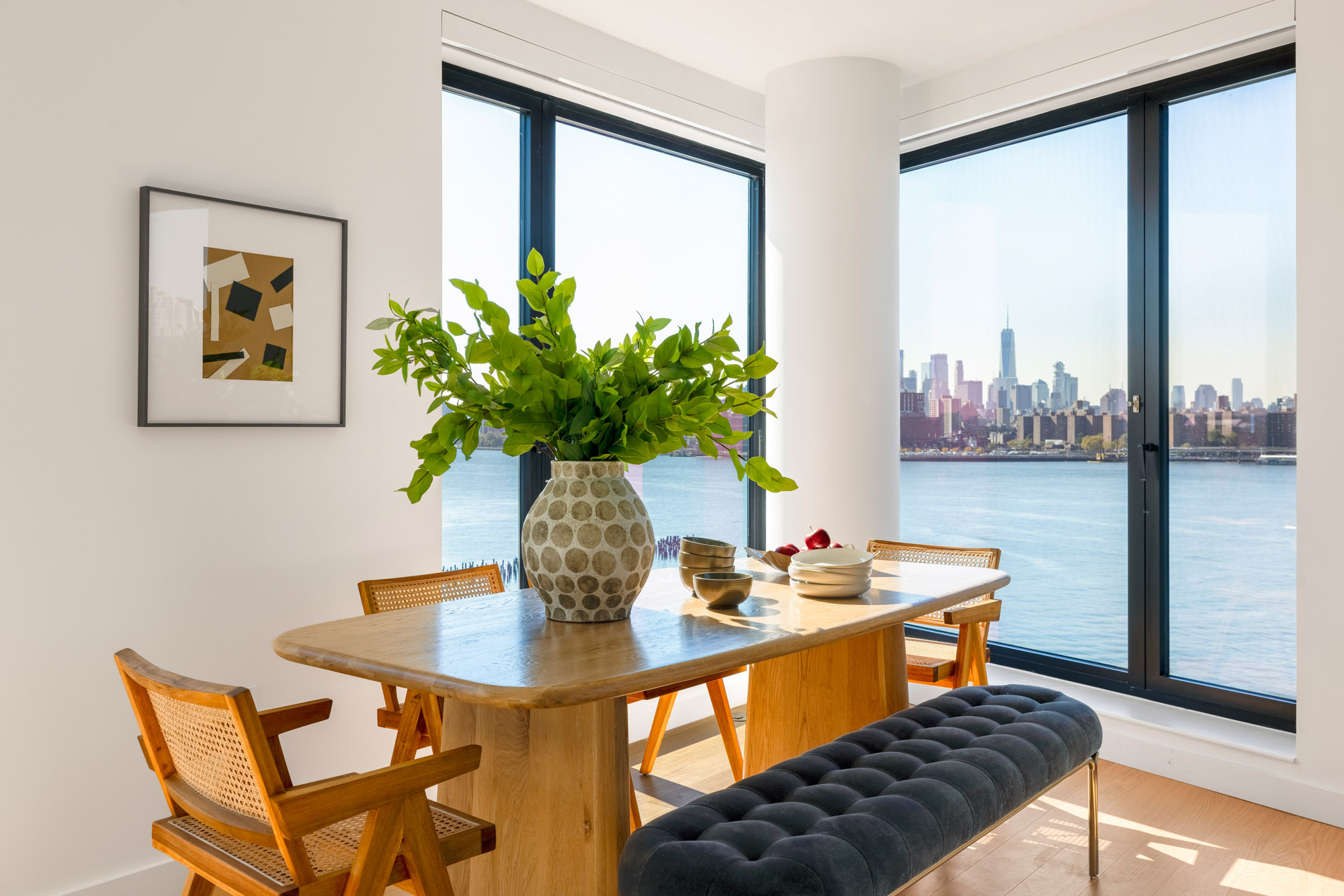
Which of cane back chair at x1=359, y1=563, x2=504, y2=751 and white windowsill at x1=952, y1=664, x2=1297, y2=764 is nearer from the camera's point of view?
cane back chair at x1=359, y1=563, x2=504, y2=751

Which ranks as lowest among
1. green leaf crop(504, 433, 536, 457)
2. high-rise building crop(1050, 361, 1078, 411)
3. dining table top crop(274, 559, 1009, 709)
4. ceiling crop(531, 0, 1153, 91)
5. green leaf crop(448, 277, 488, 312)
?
dining table top crop(274, 559, 1009, 709)

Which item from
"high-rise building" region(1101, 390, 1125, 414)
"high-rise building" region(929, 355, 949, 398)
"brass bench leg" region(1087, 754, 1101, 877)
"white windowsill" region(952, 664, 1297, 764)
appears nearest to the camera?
"brass bench leg" region(1087, 754, 1101, 877)

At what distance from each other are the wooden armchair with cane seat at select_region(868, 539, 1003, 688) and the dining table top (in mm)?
484

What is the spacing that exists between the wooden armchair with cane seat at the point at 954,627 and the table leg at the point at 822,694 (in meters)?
0.17

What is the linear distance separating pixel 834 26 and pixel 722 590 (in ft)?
8.92

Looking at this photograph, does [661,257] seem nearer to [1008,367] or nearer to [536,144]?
[536,144]

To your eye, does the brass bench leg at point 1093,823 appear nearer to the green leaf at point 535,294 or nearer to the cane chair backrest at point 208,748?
the green leaf at point 535,294

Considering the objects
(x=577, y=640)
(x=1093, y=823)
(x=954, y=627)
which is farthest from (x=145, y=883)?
(x=1093, y=823)

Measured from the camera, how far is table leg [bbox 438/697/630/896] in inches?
68.0

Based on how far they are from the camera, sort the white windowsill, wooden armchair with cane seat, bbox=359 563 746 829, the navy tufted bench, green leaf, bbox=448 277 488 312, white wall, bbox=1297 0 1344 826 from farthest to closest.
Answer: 1. the white windowsill
2. white wall, bbox=1297 0 1344 826
3. wooden armchair with cane seat, bbox=359 563 746 829
4. green leaf, bbox=448 277 488 312
5. the navy tufted bench

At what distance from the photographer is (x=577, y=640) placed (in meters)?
1.79

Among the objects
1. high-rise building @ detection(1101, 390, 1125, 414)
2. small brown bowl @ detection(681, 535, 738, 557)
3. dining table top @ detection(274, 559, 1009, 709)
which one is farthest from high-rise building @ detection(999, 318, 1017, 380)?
small brown bowl @ detection(681, 535, 738, 557)

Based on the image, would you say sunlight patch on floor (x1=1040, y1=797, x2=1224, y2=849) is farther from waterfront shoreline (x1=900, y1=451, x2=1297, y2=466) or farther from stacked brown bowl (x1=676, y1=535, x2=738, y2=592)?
stacked brown bowl (x1=676, y1=535, x2=738, y2=592)

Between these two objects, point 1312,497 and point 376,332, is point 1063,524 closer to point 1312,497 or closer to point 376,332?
point 1312,497
